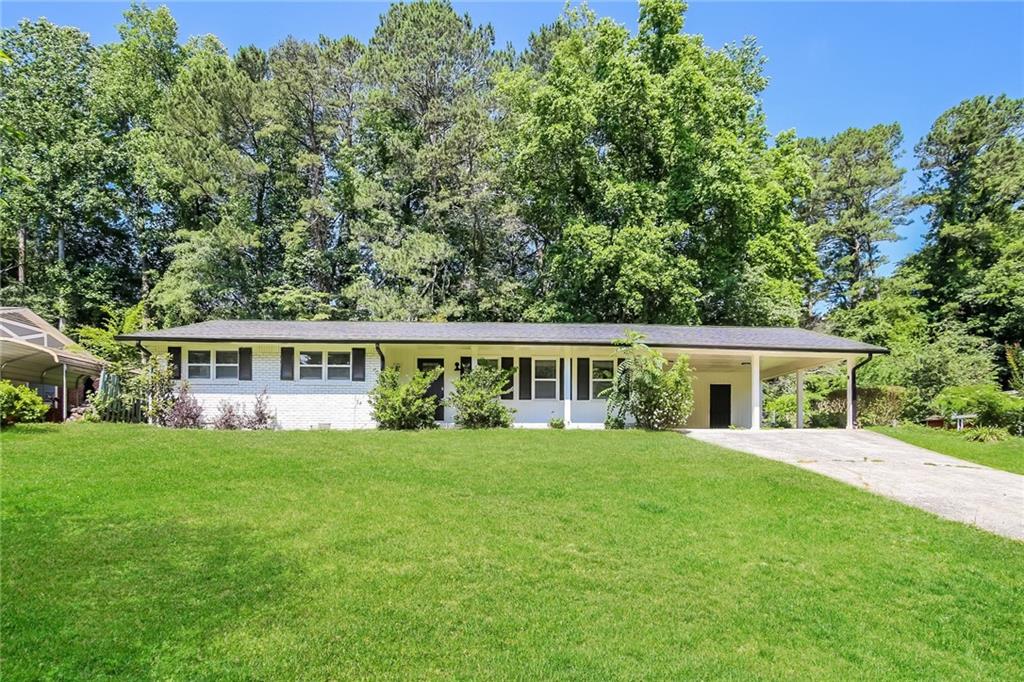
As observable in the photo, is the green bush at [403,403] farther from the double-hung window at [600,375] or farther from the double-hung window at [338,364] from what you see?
the double-hung window at [600,375]

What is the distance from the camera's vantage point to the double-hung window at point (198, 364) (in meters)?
17.2

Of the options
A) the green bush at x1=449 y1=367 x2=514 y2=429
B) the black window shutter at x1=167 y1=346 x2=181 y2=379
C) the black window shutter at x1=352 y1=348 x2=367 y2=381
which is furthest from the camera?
the black window shutter at x1=352 y1=348 x2=367 y2=381

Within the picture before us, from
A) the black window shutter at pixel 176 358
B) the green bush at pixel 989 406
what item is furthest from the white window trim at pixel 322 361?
the green bush at pixel 989 406

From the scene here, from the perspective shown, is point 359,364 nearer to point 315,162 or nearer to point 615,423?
point 615,423

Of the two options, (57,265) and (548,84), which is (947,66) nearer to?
(548,84)

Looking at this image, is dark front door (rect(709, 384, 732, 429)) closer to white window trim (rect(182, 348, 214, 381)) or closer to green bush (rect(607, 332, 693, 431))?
green bush (rect(607, 332, 693, 431))

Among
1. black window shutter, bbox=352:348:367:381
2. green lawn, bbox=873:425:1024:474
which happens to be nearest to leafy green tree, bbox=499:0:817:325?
green lawn, bbox=873:425:1024:474

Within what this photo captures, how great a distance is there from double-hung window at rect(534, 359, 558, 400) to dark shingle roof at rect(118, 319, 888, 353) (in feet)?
3.01

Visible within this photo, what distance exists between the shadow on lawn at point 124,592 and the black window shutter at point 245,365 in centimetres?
1069

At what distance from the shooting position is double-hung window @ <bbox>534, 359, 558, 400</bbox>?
59.8 ft

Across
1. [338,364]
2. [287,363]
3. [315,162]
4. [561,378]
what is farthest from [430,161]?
[561,378]

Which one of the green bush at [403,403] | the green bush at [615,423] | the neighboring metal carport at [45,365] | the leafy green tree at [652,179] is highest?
the leafy green tree at [652,179]

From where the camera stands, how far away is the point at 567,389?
57.2 feet

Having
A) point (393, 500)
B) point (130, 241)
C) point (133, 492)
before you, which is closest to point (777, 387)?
point (393, 500)
